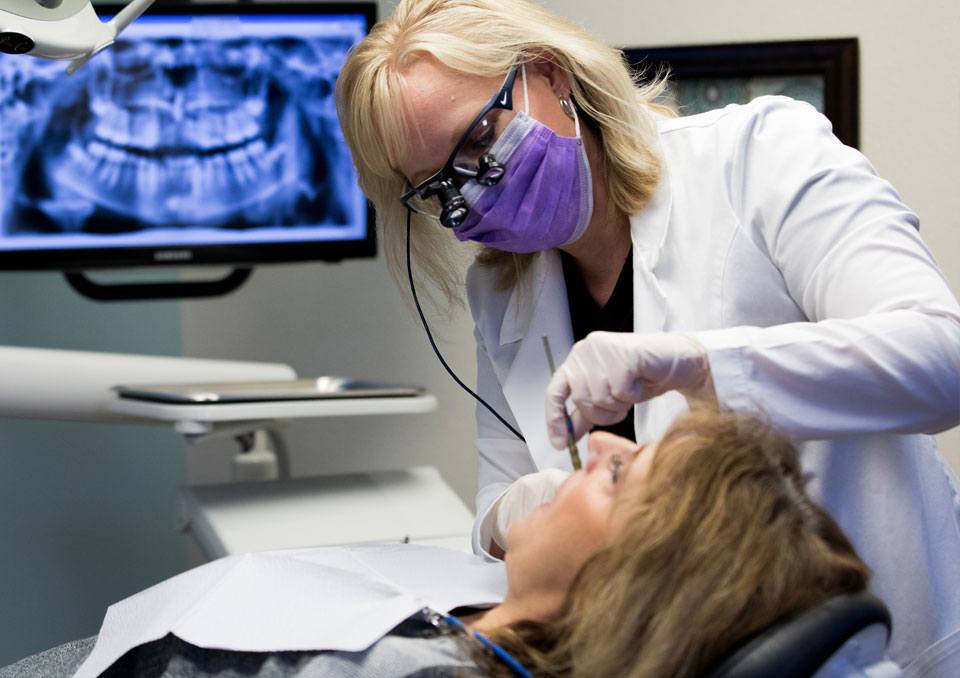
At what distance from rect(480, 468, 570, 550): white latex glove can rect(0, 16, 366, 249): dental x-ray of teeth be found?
871 mm

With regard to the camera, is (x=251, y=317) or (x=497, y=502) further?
(x=251, y=317)

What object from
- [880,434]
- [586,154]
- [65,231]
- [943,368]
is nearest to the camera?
[943,368]

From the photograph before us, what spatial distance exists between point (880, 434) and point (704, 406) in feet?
0.76

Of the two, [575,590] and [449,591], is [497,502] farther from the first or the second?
[575,590]

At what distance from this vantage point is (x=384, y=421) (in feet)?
8.36

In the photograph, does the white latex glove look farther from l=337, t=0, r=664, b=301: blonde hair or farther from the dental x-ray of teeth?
the dental x-ray of teeth

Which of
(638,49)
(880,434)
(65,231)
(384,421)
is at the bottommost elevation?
(384,421)

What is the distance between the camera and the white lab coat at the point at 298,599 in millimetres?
1148

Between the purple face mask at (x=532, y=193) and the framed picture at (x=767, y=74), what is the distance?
2.48 feet

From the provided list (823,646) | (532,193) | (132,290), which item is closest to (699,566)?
(823,646)

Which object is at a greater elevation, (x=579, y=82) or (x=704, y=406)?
(x=579, y=82)

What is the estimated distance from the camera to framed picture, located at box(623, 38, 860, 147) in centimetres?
206

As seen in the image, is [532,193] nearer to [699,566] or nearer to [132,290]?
[699,566]

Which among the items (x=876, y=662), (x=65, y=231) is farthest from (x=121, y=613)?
(x=65, y=231)
